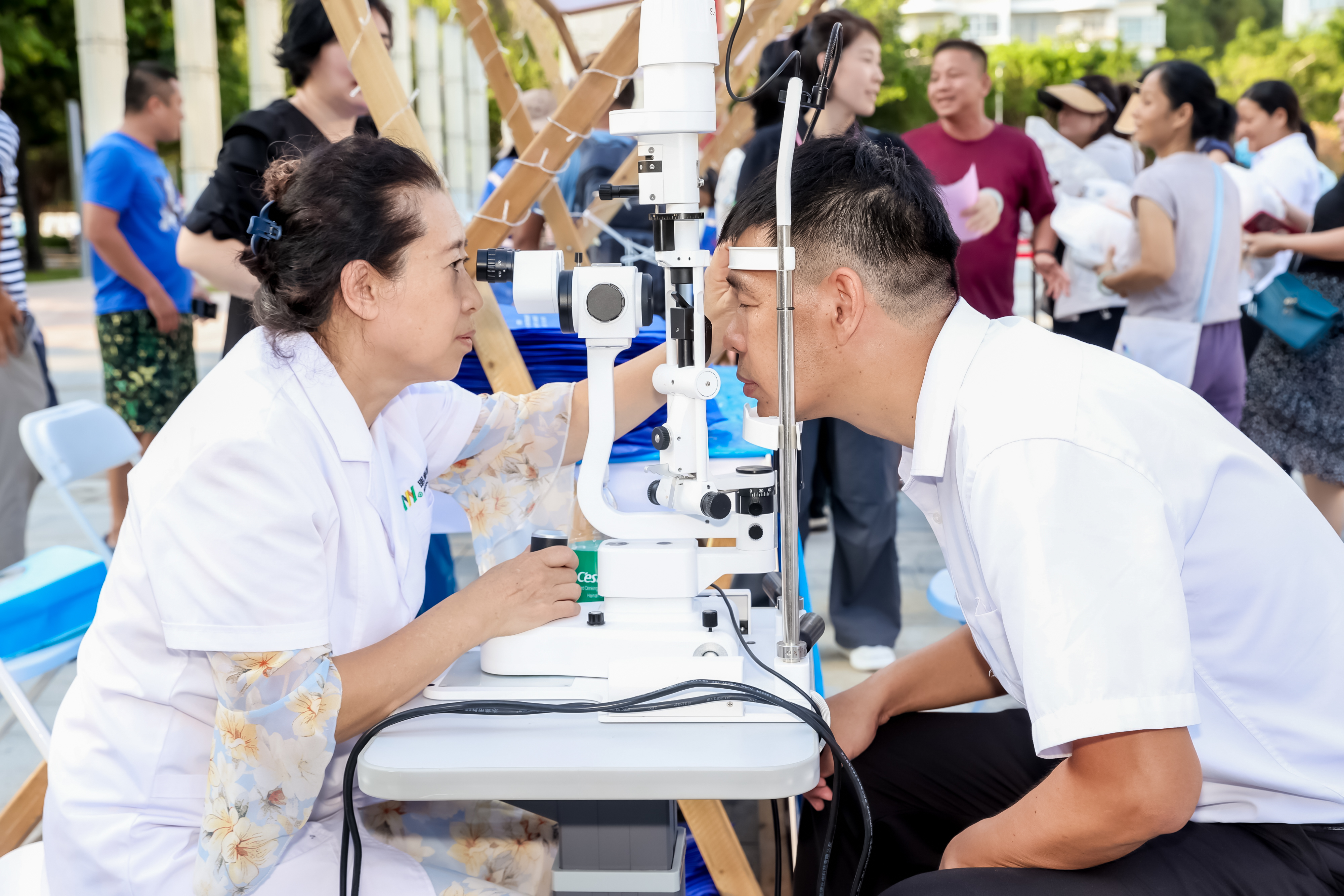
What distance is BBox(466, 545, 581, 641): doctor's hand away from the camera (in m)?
1.19

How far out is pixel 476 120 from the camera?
22.6 metres

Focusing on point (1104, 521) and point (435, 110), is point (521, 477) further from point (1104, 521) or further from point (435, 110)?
point (435, 110)

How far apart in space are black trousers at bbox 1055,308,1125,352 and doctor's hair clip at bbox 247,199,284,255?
10.7ft

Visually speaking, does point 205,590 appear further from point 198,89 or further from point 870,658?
point 198,89

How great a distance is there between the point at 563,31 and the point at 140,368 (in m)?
1.89

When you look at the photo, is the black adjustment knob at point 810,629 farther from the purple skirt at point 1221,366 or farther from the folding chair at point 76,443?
the purple skirt at point 1221,366

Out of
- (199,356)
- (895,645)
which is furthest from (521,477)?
(199,356)

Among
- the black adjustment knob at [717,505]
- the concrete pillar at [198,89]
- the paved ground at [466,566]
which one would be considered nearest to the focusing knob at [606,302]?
the black adjustment knob at [717,505]

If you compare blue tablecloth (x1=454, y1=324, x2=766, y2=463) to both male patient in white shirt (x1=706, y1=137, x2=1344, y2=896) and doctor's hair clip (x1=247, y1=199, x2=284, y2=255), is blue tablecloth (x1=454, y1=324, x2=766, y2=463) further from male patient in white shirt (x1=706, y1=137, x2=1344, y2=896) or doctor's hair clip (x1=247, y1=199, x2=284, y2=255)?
doctor's hair clip (x1=247, y1=199, x2=284, y2=255)

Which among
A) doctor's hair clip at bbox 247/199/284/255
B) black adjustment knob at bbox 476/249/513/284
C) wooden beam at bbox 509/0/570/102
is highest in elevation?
wooden beam at bbox 509/0/570/102

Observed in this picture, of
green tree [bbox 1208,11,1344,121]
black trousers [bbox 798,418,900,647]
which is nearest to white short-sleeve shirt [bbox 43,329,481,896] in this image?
black trousers [bbox 798,418,900,647]

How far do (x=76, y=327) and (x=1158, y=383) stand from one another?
1205 centimetres

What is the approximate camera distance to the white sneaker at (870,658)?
297cm

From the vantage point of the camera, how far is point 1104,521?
957 mm
